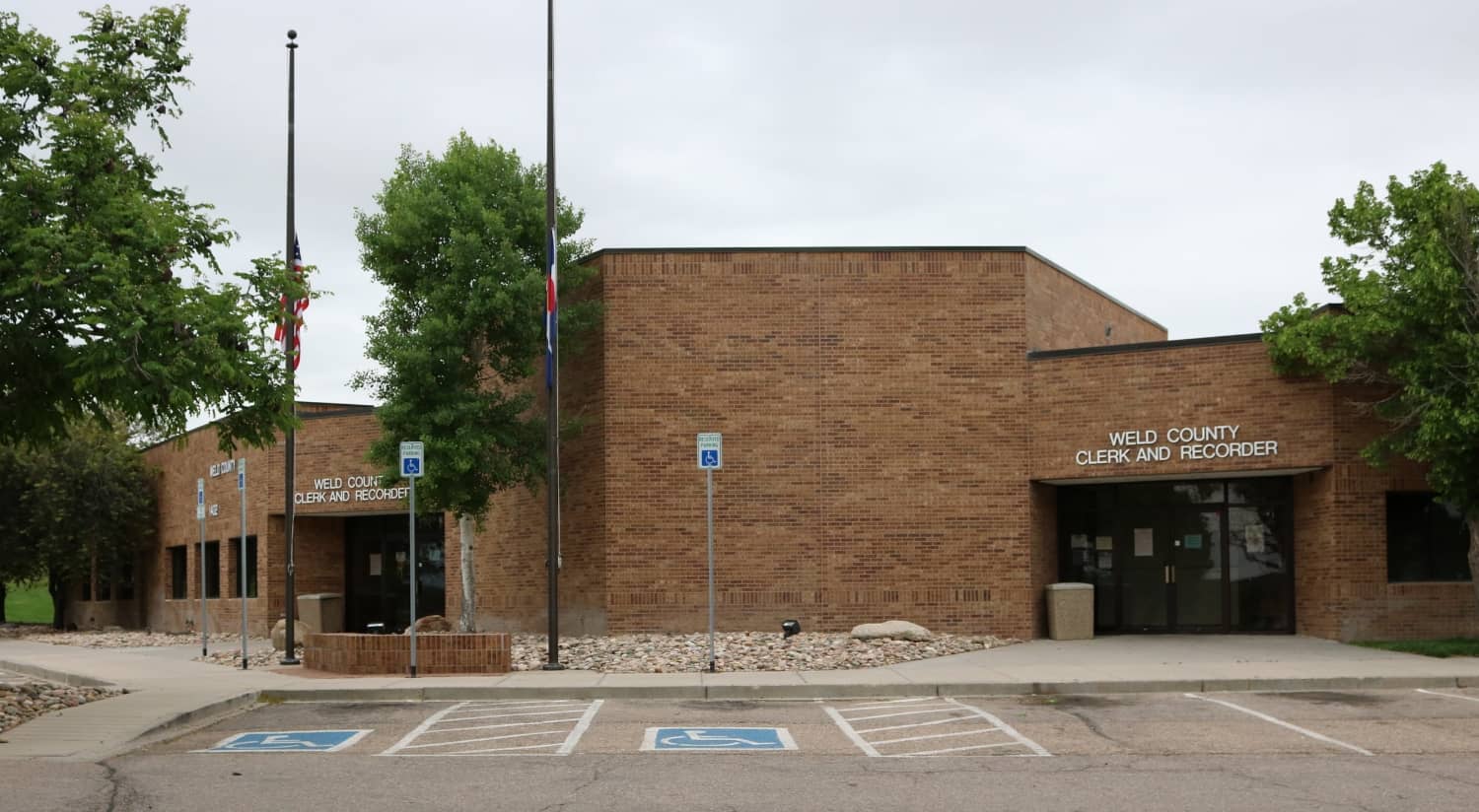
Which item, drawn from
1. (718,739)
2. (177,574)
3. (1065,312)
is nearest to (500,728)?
(718,739)

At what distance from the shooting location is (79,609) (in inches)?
1781

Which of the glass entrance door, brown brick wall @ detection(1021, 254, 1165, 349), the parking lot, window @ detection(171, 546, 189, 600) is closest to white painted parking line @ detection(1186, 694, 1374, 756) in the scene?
the parking lot

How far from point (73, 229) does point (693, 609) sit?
12007 mm

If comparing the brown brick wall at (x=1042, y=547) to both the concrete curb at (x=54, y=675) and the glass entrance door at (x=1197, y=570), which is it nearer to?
the glass entrance door at (x=1197, y=570)

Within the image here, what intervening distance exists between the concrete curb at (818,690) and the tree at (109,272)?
3412mm

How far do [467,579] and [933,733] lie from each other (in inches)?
527

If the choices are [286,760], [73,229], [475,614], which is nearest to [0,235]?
[73,229]

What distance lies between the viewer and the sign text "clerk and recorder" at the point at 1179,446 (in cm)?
2261

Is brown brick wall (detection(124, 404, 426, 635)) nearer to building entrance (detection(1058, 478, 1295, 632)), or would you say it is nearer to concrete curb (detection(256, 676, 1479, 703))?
concrete curb (detection(256, 676, 1479, 703))

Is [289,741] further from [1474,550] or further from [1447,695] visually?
[1474,550]

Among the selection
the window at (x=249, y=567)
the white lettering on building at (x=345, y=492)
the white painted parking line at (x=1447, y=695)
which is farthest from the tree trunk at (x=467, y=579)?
the white painted parking line at (x=1447, y=695)

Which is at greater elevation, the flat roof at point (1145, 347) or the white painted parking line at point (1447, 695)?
the flat roof at point (1145, 347)

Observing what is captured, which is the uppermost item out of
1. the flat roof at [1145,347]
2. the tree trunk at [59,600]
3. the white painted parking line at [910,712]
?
the flat roof at [1145,347]

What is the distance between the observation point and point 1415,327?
2036cm
